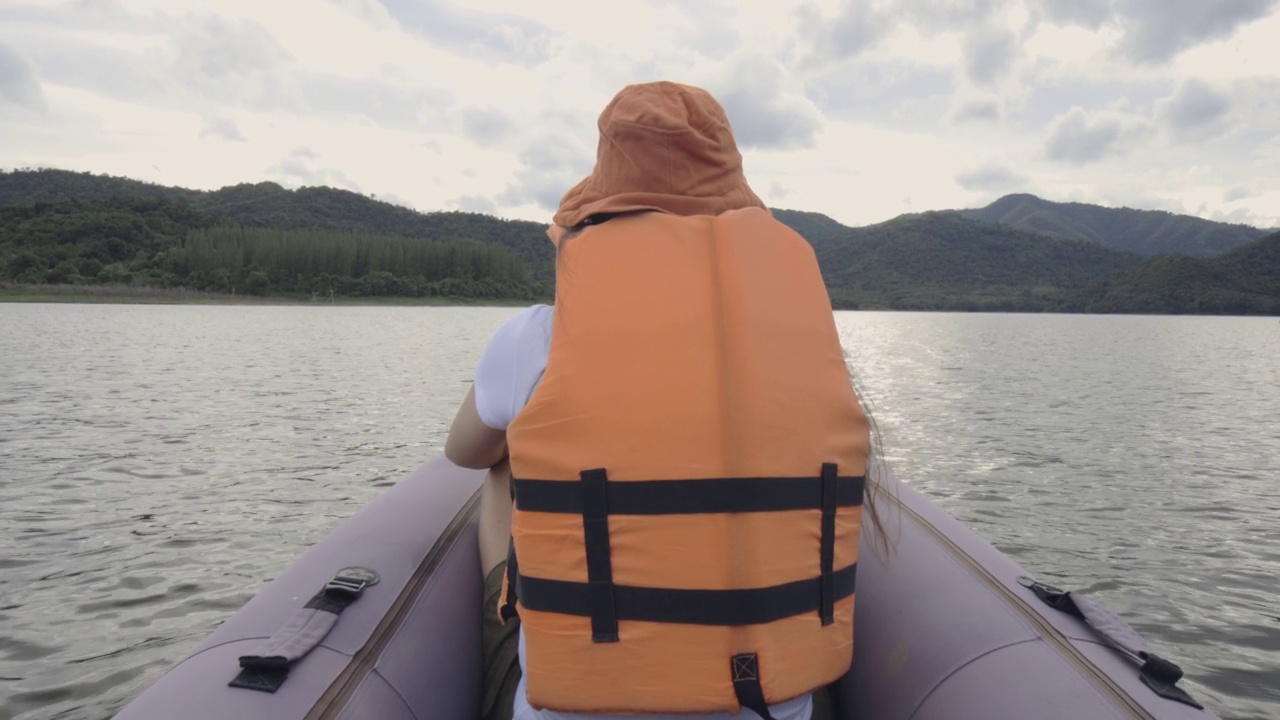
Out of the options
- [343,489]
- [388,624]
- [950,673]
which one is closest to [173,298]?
[343,489]

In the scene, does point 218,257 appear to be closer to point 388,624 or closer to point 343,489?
point 343,489

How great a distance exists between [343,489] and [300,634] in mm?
5967

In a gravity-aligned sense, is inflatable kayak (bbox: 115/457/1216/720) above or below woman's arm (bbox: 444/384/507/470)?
below

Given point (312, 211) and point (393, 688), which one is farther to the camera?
point (312, 211)

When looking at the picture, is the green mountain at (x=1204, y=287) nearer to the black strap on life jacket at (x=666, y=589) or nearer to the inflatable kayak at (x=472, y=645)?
the inflatable kayak at (x=472, y=645)

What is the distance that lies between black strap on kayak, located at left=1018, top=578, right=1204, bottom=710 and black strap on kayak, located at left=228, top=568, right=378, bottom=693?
1.83 metres

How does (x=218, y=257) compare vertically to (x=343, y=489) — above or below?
above

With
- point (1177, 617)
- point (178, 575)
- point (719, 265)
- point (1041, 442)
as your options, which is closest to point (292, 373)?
point (178, 575)

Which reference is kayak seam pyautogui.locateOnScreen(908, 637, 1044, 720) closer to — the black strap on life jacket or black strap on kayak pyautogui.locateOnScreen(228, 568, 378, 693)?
the black strap on life jacket

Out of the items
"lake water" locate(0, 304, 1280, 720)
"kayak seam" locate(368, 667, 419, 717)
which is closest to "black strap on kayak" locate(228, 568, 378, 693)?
"kayak seam" locate(368, 667, 419, 717)

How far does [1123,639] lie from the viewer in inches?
78.4

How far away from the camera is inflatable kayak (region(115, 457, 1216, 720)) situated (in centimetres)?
179

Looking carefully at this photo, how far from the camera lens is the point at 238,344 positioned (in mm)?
24031

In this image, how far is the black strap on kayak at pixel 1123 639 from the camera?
182 cm
